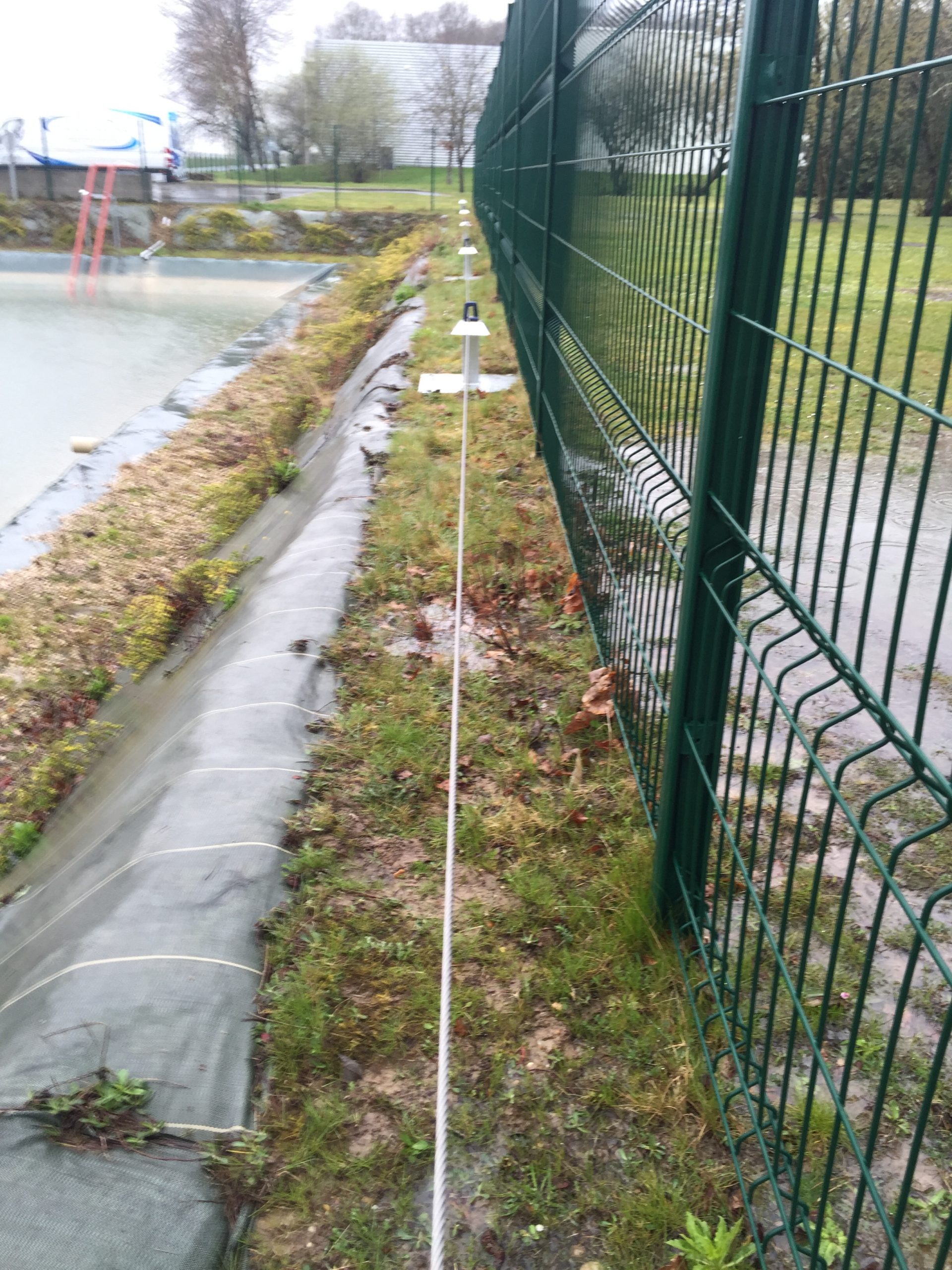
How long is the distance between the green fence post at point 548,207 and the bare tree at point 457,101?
41257 millimetres

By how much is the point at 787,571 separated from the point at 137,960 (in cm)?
285

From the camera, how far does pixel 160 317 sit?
18.2 m

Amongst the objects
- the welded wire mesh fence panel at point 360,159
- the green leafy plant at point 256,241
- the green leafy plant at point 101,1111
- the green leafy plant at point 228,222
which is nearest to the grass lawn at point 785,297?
the green leafy plant at point 101,1111

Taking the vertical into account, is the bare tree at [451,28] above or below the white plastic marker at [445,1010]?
above

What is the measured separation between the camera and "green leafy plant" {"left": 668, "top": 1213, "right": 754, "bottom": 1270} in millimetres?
1836

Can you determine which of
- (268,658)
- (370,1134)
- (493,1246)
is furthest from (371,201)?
(493,1246)

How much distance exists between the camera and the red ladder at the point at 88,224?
24.4 m

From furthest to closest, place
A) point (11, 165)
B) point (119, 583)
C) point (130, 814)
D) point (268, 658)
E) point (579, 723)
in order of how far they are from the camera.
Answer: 1. point (11, 165)
2. point (119, 583)
3. point (268, 658)
4. point (579, 723)
5. point (130, 814)

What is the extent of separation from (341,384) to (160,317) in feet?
25.8

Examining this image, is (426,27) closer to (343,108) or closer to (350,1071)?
(343,108)

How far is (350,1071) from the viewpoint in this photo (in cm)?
241

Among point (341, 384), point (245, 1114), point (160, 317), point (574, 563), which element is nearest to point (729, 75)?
point (245, 1114)

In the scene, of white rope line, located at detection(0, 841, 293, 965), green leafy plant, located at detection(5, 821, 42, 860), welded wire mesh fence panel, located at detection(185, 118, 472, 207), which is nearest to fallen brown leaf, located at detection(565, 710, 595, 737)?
white rope line, located at detection(0, 841, 293, 965)

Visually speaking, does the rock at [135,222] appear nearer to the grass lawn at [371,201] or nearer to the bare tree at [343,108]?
the grass lawn at [371,201]
